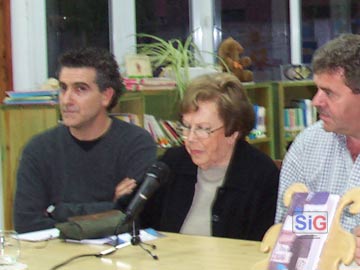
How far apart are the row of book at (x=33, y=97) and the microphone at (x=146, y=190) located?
5.96 ft

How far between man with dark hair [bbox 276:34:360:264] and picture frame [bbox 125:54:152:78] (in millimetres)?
2329

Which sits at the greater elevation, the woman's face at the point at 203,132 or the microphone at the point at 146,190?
the woman's face at the point at 203,132

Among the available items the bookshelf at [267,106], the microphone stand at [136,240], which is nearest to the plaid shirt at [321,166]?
the microphone stand at [136,240]

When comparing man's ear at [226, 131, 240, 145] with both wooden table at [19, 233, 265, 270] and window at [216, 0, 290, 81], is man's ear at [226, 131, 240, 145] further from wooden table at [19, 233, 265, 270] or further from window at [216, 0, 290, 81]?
window at [216, 0, 290, 81]

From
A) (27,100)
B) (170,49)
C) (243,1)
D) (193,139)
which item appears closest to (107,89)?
(27,100)

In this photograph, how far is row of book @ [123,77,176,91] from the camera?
4473mm

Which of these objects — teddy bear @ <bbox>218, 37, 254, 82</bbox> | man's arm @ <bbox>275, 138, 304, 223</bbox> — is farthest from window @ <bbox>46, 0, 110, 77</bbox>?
man's arm @ <bbox>275, 138, 304, 223</bbox>

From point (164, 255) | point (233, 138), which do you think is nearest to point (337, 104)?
point (233, 138)

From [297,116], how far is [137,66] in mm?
2095

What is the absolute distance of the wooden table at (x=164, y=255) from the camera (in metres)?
2.15

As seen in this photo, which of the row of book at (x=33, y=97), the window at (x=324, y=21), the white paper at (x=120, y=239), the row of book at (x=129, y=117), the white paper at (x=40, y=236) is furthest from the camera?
the window at (x=324, y=21)

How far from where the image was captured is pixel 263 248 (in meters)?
1.92

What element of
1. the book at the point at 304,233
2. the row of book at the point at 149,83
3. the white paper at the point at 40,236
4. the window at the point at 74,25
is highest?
the window at the point at 74,25

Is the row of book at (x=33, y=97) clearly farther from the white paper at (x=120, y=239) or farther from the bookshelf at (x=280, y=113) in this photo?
the bookshelf at (x=280, y=113)
